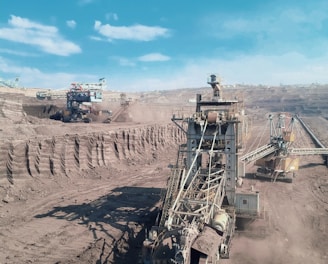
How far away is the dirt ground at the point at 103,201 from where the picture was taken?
15.6 meters

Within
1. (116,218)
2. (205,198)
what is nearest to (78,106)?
(116,218)

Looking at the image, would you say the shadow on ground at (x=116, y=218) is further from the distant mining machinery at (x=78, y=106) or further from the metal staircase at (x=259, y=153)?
the distant mining machinery at (x=78, y=106)

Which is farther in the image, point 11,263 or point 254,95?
point 254,95

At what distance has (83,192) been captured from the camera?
25.3 meters

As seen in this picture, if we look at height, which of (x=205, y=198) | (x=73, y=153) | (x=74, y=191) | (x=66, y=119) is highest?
(x=66, y=119)

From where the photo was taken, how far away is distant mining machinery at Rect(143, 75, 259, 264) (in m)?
11.0

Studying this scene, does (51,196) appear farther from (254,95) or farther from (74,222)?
(254,95)

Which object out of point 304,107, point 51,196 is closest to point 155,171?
point 51,196

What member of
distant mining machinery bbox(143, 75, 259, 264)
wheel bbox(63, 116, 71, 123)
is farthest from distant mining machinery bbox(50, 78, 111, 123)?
distant mining machinery bbox(143, 75, 259, 264)

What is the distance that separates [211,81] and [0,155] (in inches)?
647

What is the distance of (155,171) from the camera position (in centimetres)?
3347

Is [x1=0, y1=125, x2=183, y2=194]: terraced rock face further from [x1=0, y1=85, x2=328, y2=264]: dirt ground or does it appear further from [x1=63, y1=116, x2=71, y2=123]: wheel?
[x1=63, y1=116, x2=71, y2=123]: wheel

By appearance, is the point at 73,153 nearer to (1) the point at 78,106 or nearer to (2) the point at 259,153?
(2) the point at 259,153

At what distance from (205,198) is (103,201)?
36.5 ft
